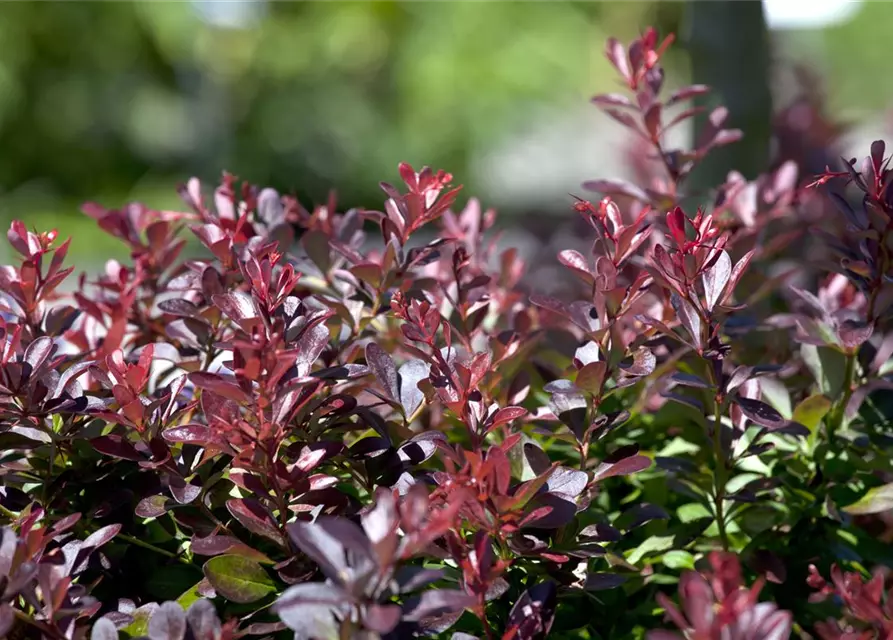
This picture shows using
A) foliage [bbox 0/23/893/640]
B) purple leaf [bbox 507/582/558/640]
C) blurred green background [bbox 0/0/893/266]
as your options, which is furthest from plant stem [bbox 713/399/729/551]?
blurred green background [bbox 0/0/893/266]

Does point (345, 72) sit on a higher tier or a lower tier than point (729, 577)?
lower

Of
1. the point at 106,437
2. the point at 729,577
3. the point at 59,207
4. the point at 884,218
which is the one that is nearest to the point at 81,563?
the point at 106,437

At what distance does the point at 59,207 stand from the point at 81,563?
11214 millimetres

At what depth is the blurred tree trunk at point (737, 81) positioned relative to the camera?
86.3 inches

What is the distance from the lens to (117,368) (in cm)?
107

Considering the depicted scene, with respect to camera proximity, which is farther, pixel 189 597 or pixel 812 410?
pixel 812 410

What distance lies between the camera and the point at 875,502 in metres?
1.18

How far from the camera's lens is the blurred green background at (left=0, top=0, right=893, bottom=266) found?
37.8ft

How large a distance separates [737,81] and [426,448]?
1514 mm

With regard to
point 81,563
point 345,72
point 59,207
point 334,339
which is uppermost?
point 334,339

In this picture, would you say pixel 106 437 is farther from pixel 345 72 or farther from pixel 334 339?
pixel 345 72

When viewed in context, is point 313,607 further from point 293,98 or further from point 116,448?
point 293,98

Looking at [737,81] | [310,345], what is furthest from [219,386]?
[737,81]

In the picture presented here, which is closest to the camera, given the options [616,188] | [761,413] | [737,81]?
[761,413]
